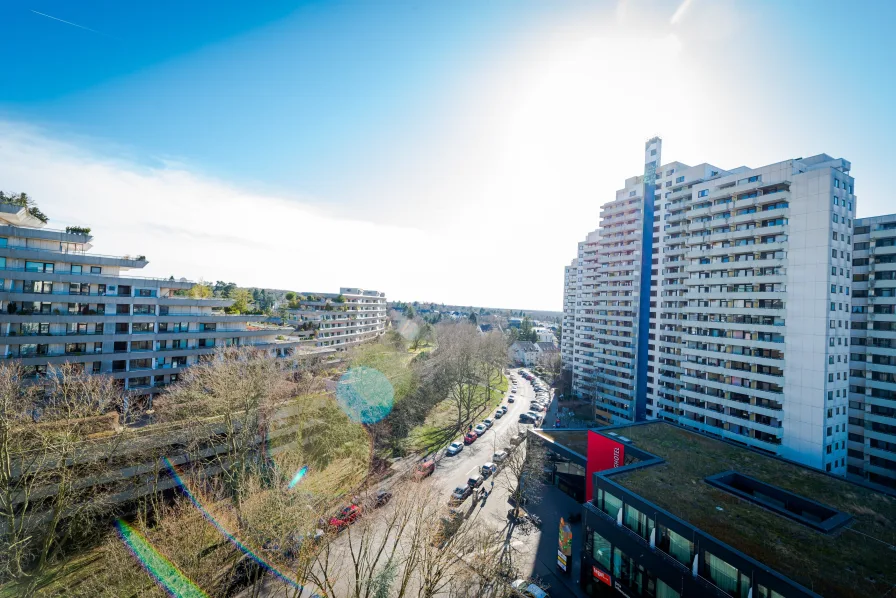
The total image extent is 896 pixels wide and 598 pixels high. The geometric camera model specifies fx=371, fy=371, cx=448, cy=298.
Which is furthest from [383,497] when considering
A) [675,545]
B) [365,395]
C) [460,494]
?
[675,545]

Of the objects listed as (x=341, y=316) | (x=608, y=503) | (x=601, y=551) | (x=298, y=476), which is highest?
(x=341, y=316)

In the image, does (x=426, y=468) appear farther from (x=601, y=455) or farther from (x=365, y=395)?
(x=601, y=455)

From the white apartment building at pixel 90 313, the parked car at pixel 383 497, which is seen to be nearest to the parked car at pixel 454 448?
the parked car at pixel 383 497

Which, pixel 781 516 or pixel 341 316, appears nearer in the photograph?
pixel 781 516

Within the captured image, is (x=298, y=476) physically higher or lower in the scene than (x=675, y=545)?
lower

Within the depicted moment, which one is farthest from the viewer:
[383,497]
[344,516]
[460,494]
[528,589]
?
[460,494]

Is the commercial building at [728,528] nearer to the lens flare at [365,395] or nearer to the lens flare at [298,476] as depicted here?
the lens flare at [298,476]

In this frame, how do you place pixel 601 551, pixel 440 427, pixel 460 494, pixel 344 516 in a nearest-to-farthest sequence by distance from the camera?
pixel 601 551
pixel 344 516
pixel 460 494
pixel 440 427

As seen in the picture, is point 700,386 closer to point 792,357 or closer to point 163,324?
point 792,357
